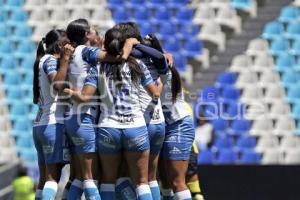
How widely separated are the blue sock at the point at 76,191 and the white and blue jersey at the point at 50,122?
23 centimetres

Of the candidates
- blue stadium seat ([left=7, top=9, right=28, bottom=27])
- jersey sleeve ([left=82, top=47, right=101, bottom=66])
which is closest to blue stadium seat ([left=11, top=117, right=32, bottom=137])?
blue stadium seat ([left=7, top=9, right=28, bottom=27])

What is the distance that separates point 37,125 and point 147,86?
967 millimetres

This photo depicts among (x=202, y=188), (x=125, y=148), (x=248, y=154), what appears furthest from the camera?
(x=248, y=154)

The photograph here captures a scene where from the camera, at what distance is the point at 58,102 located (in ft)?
21.1

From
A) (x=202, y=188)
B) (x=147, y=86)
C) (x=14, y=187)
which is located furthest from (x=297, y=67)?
(x=147, y=86)

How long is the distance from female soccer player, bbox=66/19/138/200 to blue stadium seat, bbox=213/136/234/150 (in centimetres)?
440

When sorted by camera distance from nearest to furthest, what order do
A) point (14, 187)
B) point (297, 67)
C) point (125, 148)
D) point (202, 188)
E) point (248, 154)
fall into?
point (125, 148) → point (14, 187) → point (202, 188) → point (248, 154) → point (297, 67)

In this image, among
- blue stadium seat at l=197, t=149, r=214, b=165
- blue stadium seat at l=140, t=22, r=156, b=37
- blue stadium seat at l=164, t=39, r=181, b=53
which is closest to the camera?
blue stadium seat at l=197, t=149, r=214, b=165

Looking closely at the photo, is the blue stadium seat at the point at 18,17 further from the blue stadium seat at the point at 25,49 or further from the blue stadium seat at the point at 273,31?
the blue stadium seat at the point at 273,31

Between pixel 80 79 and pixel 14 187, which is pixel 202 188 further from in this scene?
pixel 80 79

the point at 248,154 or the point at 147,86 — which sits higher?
the point at 147,86

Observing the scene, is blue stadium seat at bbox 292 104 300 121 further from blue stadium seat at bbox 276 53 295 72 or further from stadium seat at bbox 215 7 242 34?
stadium seat at bbox 215 7 242 34

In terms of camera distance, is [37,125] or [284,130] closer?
[37,125]

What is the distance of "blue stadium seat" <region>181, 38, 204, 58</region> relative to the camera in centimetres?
1166
